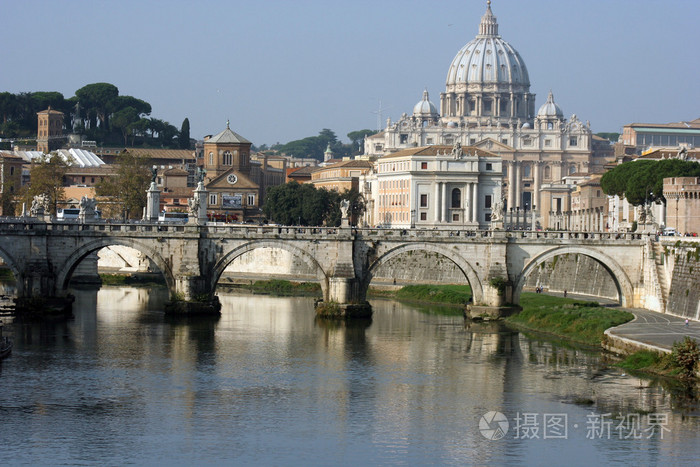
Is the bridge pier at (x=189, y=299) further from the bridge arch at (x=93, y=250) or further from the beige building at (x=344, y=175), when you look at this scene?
the beige building at (x=344, y=175)

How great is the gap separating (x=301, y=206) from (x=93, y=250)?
5002 cm

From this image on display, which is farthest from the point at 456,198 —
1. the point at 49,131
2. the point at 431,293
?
the point at 49,131

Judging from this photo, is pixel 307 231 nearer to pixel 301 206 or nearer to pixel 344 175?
pixel 301 206

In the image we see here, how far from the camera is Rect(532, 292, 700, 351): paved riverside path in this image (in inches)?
1951

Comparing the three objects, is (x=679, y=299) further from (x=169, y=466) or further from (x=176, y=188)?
(x=176, y=188)

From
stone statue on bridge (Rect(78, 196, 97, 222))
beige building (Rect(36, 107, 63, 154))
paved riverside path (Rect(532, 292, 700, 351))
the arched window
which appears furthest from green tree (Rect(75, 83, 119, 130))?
paved riverside path (Rect(532, 292, 700, 351))

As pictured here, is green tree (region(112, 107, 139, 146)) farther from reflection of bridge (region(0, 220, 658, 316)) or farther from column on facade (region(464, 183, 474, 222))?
reflection of bridge (region(0, 220, 658, 316))

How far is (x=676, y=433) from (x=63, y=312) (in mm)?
34609

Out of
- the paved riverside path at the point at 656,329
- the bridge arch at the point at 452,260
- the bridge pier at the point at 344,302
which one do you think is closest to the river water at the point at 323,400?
the paved riverside path at the point at 656,329

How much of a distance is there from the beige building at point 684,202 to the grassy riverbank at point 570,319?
12.0 m

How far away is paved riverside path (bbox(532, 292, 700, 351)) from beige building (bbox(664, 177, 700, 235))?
609 inches

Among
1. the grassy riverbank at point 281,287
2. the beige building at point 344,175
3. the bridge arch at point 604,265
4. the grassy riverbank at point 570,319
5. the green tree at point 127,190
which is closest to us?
the grassy riverbank at point 570,319

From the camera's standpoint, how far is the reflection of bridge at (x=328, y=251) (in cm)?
6425

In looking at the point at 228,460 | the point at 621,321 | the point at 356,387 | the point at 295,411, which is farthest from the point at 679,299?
the point at 228,460
